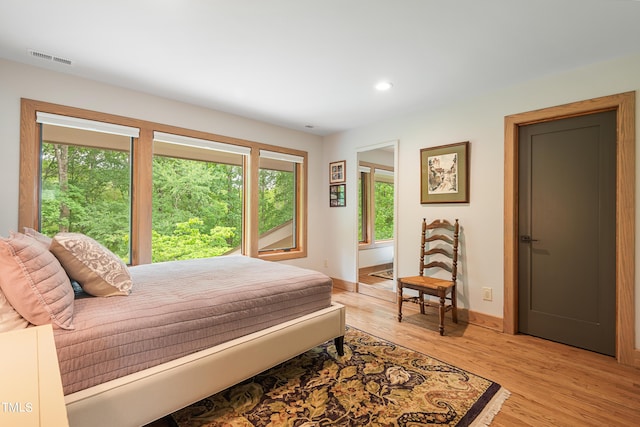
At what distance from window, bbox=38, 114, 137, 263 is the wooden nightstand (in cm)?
226

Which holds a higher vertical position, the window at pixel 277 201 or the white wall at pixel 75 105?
the white wall at pixel 75 105

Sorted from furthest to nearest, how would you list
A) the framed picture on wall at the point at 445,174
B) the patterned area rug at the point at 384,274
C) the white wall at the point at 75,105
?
the patterned area rug at the point at 384,274 → the framed picture on wall at the point at 445,174 → the white wall at the point at 75,105

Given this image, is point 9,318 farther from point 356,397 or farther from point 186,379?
point 356,397

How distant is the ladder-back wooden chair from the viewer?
309 cm

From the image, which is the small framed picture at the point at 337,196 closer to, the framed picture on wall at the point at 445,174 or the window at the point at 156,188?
the window at the point at 156,188

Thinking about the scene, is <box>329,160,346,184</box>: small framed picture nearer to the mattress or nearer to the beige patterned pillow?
the mattress

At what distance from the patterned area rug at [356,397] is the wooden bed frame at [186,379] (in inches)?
7.6

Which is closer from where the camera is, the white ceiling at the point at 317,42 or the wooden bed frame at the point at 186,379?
the wooden bed frame at the point at 186,379

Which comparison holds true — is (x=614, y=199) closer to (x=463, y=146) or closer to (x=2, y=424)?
(x=463, y=146)

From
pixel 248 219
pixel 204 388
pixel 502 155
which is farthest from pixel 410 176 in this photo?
pixel 204 388

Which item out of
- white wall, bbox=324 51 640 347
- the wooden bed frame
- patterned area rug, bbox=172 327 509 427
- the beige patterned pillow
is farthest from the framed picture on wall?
the beige patterned pillow

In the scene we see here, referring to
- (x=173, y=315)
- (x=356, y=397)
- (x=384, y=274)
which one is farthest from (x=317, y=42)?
(x=384, y=274)

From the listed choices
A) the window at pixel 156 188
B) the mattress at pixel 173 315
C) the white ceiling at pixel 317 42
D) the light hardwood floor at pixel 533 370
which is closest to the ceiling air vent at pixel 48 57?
the white ceiling at pixel 317 42

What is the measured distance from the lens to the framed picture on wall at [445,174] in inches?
128
